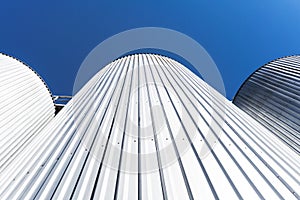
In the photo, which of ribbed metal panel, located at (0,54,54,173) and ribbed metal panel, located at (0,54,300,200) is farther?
ribbed metal panel, located at (0,54,54,173)

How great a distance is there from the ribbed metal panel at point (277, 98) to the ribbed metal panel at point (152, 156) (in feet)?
8.02

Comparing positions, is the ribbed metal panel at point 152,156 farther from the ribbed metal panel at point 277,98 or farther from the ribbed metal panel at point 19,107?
the ribbed metal panel at point 277,98

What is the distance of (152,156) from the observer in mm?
2934

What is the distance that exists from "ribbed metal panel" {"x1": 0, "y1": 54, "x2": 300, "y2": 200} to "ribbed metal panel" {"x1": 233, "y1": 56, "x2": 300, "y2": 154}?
2.44m

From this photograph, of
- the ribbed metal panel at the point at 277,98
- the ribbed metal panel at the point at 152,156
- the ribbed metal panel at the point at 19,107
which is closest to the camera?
the ribbed metal panel at the point at 152,156

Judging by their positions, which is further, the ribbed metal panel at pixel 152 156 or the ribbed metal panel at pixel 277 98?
the ribbed metal panel at pixel 277 98

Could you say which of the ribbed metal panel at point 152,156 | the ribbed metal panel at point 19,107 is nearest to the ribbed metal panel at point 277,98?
the ribbed metal panel at point 152,156

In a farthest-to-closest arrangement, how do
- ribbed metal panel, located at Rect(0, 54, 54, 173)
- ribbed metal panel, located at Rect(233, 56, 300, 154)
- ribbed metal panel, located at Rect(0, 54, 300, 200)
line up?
ribbed metal panel, located at Rect(233, 56, 300, 154) → ribbed metal panel, located at Rect(0, 54, 54, 173) → ribbed metal panel, located at Rect(0, 54, 300, 200)

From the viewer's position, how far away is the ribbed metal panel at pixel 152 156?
252cm

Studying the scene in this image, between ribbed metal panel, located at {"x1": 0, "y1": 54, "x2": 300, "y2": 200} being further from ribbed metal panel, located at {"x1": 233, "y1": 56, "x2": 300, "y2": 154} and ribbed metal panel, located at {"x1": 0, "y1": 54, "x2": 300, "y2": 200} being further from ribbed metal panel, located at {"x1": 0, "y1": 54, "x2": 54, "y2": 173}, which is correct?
ribbed metal panel, located at {"x1": 233, "y1": 56, "x2": 300, "y2": 154}

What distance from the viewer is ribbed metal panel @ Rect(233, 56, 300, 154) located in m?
6.17

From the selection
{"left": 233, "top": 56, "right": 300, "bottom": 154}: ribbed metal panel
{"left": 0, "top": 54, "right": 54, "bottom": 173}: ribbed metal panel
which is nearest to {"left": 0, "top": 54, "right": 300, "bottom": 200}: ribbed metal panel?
{"left": 0, "top": 54, "right": 54, "bottom": 173}: ribbed metal panel

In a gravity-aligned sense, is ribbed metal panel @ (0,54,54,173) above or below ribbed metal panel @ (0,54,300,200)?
above

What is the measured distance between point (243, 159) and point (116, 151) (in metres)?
1.49
